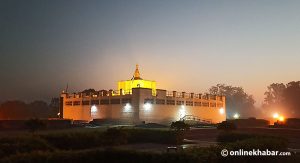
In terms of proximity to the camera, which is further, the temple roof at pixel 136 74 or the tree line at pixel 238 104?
the tree line at pixel 238 104

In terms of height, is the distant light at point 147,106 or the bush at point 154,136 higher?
the distant light at point 147,106

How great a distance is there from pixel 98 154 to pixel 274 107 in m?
118

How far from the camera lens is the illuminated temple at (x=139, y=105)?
5194cm

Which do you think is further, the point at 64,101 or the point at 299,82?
the point at 299,82

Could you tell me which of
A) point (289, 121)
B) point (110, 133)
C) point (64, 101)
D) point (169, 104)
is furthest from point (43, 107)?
point (110, 133)

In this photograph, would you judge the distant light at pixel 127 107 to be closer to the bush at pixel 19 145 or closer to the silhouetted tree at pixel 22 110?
the silhouetted tree at pixel 22 110

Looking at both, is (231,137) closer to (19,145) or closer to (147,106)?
(19,145)

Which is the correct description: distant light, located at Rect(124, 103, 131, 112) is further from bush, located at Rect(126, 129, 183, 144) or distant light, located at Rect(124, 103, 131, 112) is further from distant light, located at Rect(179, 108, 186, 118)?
bush, located at Rect(126, 129, 183, 144)

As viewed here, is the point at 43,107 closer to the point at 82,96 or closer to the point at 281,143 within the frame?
the point at 82,96

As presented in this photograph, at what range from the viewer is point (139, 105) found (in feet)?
168

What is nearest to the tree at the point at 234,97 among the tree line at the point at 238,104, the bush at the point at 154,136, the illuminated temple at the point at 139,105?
the tree line at the point at 238,104

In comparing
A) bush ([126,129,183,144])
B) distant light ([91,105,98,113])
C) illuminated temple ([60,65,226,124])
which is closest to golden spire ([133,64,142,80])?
illuminated temple ([60,65,226,124])

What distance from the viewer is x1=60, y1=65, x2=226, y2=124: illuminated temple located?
51938mm

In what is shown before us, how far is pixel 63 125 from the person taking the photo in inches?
1670
